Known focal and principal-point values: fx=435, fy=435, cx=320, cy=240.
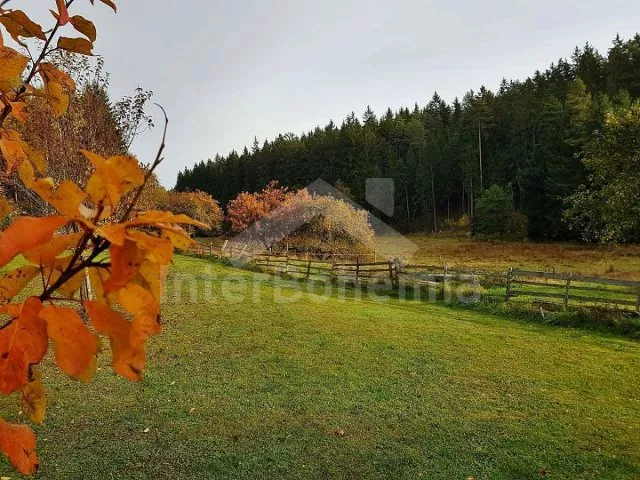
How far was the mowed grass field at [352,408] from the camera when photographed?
11.5 feet

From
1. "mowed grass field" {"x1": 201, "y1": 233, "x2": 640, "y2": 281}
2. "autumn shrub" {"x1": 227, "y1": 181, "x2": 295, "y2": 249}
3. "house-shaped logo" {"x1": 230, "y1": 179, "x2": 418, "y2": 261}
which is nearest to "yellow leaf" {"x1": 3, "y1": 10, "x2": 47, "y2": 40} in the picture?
"mowed grass field" {"x1": 201, "y1": 233, "x2": 640, "y2": 281}

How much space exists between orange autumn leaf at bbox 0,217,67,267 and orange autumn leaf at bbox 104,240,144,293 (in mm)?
66

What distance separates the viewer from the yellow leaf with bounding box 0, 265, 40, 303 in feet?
1.50

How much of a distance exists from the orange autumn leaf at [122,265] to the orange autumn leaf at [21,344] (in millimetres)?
104

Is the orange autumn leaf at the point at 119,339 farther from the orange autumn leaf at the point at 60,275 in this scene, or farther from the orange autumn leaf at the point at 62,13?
the orange autumn leaf at the point at 62,13

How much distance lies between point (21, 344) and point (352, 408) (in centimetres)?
454

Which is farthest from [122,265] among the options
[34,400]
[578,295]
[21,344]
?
[578,295]

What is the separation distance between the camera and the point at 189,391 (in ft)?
16.3

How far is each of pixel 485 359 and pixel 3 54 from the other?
679 cm

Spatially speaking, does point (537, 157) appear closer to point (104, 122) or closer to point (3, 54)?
point (104, 122)

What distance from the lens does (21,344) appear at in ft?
1.26

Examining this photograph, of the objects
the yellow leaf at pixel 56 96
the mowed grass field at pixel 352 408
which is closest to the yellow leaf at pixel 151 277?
the yellow leaf at pixel 56 96

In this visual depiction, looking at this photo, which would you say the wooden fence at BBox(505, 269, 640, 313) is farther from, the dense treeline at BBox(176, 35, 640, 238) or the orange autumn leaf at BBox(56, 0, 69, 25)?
the orange autumn leaf at BBox(56, 0, 69, 25)
